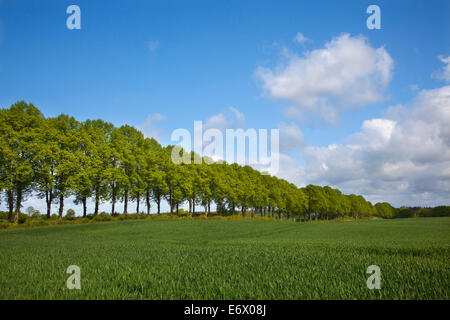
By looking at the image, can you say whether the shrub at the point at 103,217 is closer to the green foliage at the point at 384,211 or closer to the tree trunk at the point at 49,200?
the tree trunk at the point at 49,200

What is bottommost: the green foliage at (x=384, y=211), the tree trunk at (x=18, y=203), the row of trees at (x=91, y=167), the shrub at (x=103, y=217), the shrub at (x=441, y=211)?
the green foliage at (x=384, y=211)

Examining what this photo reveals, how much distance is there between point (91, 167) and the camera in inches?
1452

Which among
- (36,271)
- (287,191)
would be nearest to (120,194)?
(36,271)

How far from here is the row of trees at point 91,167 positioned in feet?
107

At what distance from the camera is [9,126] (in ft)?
105

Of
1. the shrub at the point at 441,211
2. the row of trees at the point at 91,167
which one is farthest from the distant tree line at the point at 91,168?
the shrub at the point at 441,211

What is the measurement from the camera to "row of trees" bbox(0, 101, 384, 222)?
32.5 metres

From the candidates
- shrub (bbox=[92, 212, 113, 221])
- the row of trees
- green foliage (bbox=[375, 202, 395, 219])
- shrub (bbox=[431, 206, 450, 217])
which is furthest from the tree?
green foliage (bbox=[375, 202, 395, 219])

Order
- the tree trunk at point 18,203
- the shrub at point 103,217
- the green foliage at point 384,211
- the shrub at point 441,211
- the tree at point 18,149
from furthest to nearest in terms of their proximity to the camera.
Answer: the green foliage at point 384,211 < the shrub at point 441,211 < the shrub at point 103,217 < the tree trunk at point 18,203 < the tree at point 18,149

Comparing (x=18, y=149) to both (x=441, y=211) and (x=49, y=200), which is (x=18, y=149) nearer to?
(x=49, y=200)

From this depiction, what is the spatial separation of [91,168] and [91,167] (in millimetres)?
202
